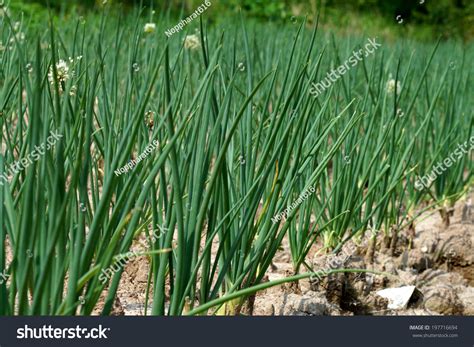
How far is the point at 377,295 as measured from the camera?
2.19 m

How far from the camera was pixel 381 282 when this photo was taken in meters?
2.30

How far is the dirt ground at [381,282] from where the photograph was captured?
6.41ft

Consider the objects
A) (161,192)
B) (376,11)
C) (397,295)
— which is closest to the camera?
(161,192)

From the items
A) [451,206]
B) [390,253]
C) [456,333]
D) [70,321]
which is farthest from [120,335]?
[451,206]

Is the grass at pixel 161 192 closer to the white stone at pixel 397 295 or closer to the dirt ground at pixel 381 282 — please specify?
the dirt ground at pixel 381 282

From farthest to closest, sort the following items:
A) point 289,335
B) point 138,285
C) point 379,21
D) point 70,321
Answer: point 379,21 → point 138,285 → point 289,335 → point 70,321

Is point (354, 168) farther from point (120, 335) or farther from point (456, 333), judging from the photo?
point (120, 335)

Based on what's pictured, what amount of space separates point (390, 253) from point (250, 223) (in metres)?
1.09

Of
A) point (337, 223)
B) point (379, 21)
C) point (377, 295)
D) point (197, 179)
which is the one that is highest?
point (379, 21)

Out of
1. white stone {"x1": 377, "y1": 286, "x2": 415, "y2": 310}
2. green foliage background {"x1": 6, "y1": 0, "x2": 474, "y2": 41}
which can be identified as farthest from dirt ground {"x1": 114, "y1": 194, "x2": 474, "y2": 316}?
green foliage background {"x1": 6, "y1": 0, "x2": 474, "y2": 41}

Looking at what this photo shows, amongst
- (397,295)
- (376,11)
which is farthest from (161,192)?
(376,11)

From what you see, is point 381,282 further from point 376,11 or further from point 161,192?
point 376,11

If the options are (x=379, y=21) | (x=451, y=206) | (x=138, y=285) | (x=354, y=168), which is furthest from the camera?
(x=379, y=21)

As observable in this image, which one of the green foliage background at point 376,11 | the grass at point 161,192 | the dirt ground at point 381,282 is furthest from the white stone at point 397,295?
the green foliage background at point 376,11
